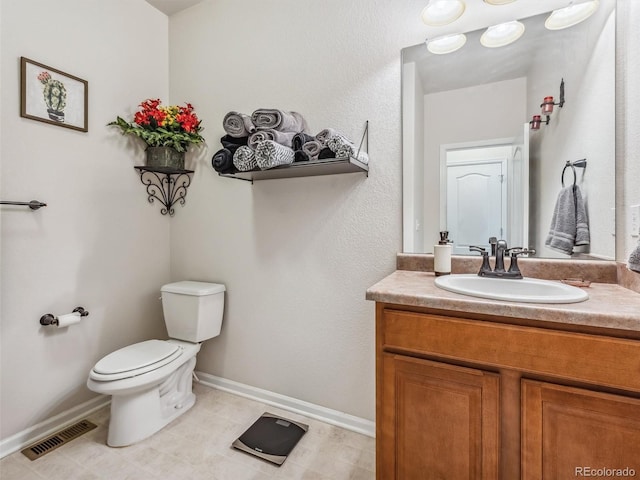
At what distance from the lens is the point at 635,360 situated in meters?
0.77

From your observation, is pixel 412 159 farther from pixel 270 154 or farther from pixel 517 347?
pixel 517 347

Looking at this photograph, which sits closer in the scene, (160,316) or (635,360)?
(635,360)

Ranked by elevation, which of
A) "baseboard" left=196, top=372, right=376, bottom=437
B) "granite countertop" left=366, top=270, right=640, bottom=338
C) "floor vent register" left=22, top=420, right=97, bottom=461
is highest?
"granite countertop" left=366, top=270, right=640, bottom=338

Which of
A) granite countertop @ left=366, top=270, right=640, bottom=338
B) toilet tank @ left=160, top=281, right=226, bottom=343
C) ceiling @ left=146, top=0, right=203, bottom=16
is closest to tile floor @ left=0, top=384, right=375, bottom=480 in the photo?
toilet tank @ left=160, top=281, right=226, bottom=343

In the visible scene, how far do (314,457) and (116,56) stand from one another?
263 centimetres

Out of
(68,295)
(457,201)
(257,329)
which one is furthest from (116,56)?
(457,201)

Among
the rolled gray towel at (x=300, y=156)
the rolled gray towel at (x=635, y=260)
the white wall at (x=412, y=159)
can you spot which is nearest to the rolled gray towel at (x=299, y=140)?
the rolled gray towel at (x=300, y=156)

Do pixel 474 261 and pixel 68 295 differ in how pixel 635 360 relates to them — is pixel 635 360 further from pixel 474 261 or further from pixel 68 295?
pixel 68 295

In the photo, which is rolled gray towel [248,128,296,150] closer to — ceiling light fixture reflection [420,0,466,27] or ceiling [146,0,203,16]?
ceiling light fixture reflection [420,0,466,27]

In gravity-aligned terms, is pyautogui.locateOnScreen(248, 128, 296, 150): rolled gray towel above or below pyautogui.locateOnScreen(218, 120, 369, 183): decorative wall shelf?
above

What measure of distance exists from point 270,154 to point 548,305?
1.21m

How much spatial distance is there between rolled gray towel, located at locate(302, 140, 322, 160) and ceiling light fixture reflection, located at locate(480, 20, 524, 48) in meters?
0.90

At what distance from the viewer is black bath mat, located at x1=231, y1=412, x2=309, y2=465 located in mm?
1492

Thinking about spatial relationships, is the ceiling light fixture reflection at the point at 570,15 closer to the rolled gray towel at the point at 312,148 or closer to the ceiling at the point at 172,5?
the rolled gray towel at the point at 312,148
